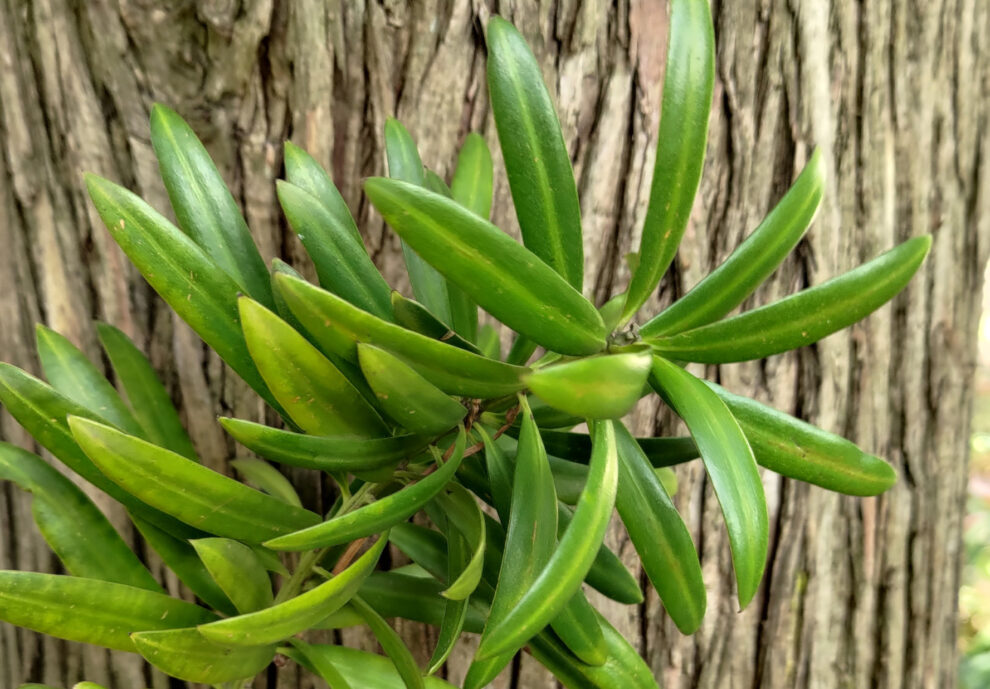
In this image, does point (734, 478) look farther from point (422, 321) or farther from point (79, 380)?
point (79, 380)

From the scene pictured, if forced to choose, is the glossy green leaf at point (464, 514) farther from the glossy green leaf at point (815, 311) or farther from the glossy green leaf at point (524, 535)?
the glossy green leaf at point (815, 311)

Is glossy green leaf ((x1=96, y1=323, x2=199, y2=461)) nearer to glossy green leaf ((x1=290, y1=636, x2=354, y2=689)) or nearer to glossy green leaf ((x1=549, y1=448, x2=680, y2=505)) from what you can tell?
glossy green leaf ((x1=290, y1=636, x2=354, y2=689))

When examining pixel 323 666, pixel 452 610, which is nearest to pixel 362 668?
pixel 323 666

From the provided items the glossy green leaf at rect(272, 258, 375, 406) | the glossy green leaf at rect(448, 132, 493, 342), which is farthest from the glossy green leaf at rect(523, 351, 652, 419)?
the glossy green leaf at rect(448, 132, 493, 342)

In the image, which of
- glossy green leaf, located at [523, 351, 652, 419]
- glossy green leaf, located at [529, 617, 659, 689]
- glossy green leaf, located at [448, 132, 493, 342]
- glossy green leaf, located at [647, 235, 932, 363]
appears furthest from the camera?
glossy green leaf, located at [448, 132, 493, 342]

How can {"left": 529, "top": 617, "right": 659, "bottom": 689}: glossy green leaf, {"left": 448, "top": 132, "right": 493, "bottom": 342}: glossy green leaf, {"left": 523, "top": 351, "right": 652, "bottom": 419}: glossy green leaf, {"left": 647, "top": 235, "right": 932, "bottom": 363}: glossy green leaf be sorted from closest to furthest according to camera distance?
{"left": 523, "top": 351, "right": 652, "bottom": 419}: glossy green leaf, {"left": 647, "top": 235, "right": 932, "bottom": 363}: glossy green leaf, {"left": 529, "top": 617, "right": 659, "bottom": 689}: glossy green leaf, {"left": 448, "top": 132, "right": 493, "bottom": 342}: glossy green leaf

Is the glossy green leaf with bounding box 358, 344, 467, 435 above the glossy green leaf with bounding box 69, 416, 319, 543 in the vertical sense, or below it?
above
